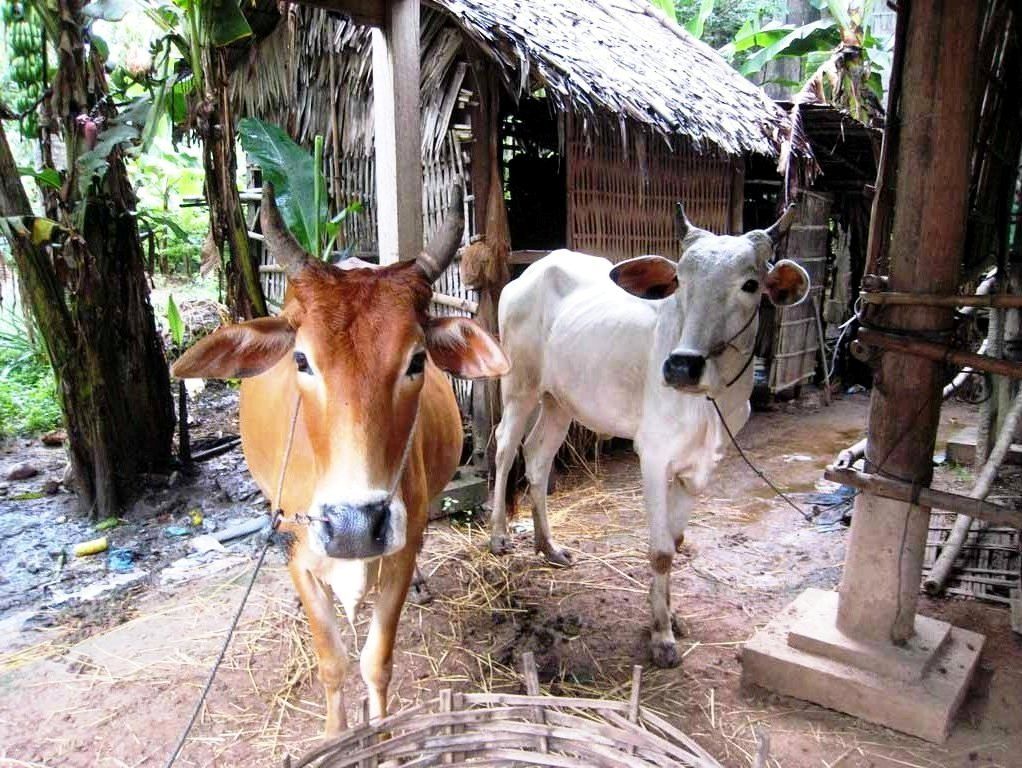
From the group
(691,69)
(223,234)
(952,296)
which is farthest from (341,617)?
(691,69)

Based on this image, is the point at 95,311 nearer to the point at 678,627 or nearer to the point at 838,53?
the point at 678,627

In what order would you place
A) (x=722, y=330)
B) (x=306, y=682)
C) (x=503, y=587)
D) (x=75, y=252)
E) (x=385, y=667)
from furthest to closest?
1. (x=75, y=252)
2. (x=503, y=587)
3. (x=306, y=682)
4. (x=722, y=330)
5. (x=385, y=667)

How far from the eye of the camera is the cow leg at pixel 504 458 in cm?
444

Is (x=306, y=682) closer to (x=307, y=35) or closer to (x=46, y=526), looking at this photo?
(x=46, y=526)

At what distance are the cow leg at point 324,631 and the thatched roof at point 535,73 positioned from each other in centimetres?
334

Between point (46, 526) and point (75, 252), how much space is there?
1794mm

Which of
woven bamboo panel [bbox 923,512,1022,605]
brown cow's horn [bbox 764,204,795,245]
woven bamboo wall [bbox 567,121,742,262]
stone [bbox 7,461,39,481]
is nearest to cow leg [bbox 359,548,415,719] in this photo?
brown cow's horn [bbox 764,204,795,245]

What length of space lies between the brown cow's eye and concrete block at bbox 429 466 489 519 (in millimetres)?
2832

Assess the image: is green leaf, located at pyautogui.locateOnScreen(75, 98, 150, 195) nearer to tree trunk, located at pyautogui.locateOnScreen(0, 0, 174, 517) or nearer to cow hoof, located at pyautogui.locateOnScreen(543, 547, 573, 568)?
tree trunk, located at pyautogui.locateOnScreen(0, 0, 174, 517)

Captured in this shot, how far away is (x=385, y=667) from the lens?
2.47 metres

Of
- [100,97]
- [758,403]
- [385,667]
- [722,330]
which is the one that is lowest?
[758,403]

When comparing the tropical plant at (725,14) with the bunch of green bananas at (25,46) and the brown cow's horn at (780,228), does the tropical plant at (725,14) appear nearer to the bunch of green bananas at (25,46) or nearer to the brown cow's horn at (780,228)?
the bunch of green bananas at (25,46)

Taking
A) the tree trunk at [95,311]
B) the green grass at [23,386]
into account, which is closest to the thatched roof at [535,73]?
the tree trunk at [95,311]

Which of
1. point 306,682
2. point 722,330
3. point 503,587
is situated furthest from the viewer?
point 503,587
